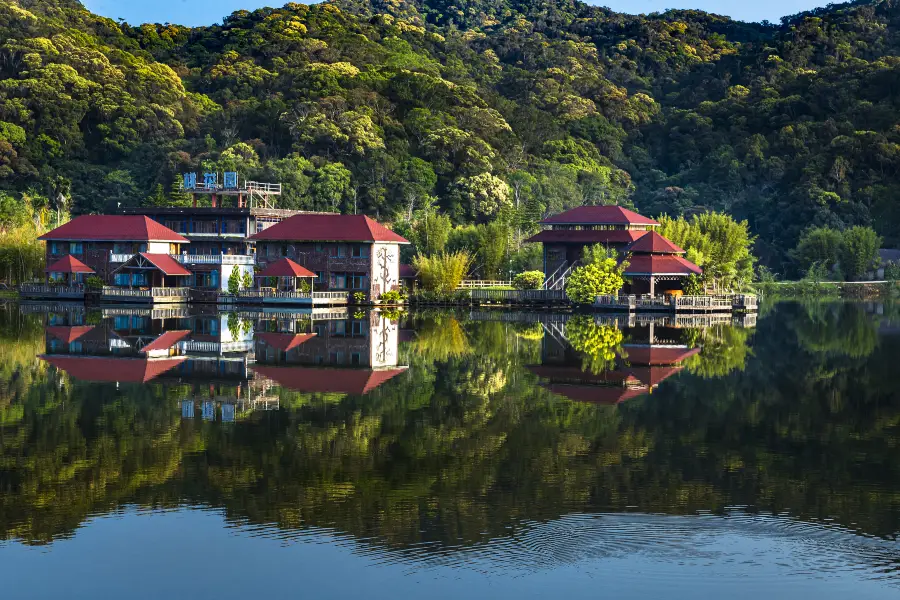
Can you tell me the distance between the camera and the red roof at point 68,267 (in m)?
63.8

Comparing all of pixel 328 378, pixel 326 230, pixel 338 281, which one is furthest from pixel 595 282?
pixel 328 378

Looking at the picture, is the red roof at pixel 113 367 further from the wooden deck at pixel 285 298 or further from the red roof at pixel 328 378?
the wooden deck at pixel 285 298

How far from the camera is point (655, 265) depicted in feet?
192

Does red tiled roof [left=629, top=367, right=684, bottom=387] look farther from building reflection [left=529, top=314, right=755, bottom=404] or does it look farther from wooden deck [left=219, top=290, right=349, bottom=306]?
wooden deck [left=219, top=290, right=349, bottom=306]

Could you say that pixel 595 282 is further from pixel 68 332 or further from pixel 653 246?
pixel 68 332

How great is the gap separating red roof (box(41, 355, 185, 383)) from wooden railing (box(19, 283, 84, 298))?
33.2 m

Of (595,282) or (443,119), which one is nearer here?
(595,282)

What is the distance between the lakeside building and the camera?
59.2 meters

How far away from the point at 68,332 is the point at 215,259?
76.6ft

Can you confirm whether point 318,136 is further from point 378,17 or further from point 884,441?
point 884,441

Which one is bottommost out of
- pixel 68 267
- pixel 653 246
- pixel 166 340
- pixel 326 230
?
pixel 166 340

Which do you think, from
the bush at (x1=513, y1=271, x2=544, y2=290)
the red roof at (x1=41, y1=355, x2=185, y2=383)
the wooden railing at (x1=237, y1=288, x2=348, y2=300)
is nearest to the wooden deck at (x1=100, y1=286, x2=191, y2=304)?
the wooden railing at (x1=237, y1=288, x2=348, y2=300)

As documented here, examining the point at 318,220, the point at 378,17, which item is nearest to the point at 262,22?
the point at 378,17

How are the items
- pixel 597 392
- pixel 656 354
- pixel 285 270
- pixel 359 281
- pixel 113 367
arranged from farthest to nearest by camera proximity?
pixel 359 281
pixel 285 270
pixel 656 354
pixel 113 367
pixel 597 392
